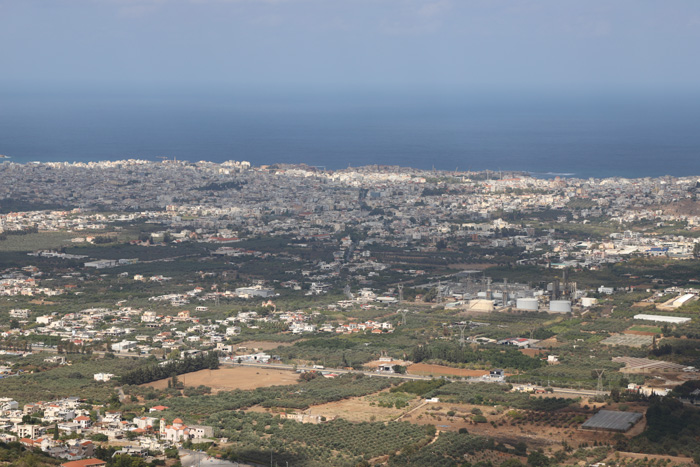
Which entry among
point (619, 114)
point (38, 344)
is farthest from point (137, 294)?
point (619, 114)

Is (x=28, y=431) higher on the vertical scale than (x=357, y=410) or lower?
higher

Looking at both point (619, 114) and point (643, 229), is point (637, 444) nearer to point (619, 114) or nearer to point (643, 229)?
point (643, 229)

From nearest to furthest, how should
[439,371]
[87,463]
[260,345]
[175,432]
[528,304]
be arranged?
[87,463] → [175,432] → [439,371] → [260,345] → [528,304]

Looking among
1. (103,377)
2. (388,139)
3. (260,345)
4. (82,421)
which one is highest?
(388,139)

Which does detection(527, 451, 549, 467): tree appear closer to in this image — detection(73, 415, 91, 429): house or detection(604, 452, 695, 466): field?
detection(604, 452, 695, 466): field

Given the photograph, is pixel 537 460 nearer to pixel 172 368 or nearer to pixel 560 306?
pixel 172 368

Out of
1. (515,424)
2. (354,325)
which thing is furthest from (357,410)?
(354,325)
